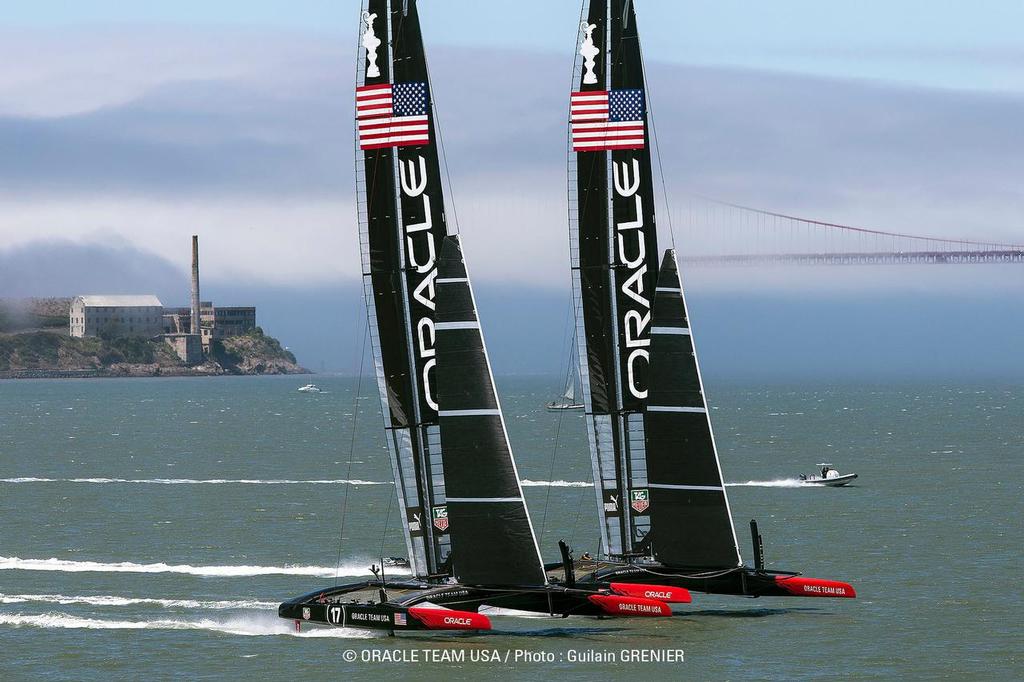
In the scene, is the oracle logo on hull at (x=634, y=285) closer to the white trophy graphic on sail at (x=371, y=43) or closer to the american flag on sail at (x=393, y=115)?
the american flag on sail at (x=393, y=115)

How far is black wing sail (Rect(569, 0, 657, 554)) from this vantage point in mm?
28078

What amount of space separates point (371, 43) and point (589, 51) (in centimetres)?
439

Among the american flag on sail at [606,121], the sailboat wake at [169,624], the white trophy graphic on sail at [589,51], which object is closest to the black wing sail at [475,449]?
the sailboat wake at [169,624]

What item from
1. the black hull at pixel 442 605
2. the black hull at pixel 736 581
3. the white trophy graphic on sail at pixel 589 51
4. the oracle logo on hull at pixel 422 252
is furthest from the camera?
the white trophy graphic on sail at pixel 589 51

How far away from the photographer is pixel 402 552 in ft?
128

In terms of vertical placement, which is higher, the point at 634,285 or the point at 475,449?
the point at 634,285

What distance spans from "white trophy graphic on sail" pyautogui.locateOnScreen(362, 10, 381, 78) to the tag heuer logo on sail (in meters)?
7.07

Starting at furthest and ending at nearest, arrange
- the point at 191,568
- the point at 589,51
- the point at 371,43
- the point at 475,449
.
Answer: the point at 191,568, the point at 589,51, the point at 371,43, the point at 475,449

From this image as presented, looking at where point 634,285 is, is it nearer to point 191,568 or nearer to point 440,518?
point 440,518

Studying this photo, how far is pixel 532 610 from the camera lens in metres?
24.5

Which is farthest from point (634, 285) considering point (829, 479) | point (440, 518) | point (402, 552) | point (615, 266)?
point (829, 479)

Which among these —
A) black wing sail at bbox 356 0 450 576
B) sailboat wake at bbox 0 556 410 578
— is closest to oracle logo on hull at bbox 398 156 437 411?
black wing sail at bbox 356 0 450 576

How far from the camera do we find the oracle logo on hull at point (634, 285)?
28031 mm

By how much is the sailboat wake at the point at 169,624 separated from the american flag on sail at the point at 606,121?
9.40 meters
